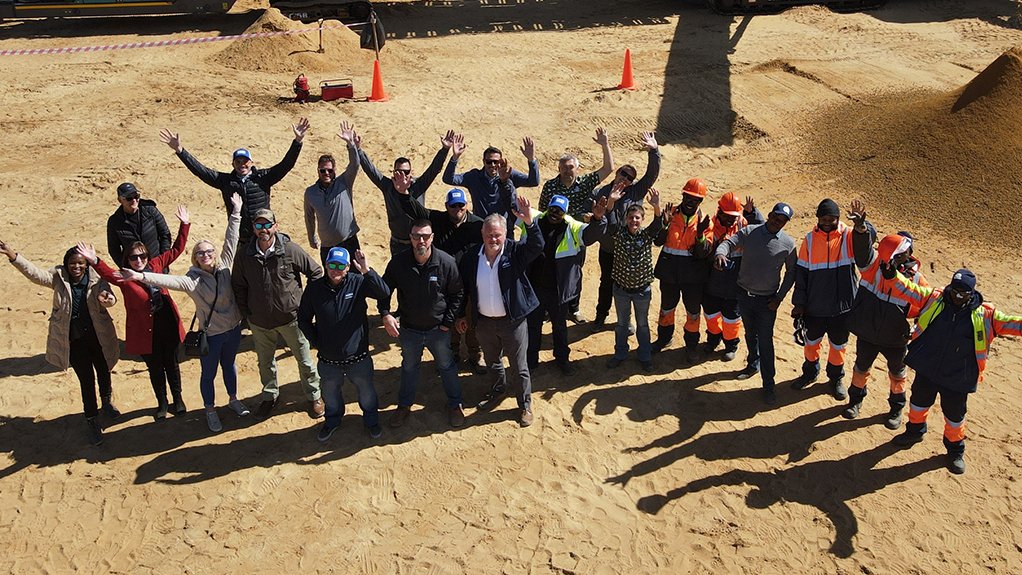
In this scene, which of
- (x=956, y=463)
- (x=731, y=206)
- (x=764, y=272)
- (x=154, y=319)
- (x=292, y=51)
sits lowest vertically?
(x=956, y=463)

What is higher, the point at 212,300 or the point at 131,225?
the point at 131,225

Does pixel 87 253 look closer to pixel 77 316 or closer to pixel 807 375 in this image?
pixel 77 316

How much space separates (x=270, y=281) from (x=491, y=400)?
2.43 metres

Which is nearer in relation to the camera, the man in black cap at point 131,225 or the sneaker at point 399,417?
the sneaker at point 399,417

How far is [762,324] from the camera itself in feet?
24.6

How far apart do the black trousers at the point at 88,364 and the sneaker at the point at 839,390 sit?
6946 mm

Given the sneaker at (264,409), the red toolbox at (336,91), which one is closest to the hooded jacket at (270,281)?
the sneaker at (264,409)

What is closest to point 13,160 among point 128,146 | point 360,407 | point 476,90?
point 128,146

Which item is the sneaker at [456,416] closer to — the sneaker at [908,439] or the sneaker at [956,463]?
the sneaker at [908,439]

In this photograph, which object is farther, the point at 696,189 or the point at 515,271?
the point at 696,189

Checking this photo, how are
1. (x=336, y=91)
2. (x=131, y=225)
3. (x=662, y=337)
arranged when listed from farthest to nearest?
(x=336, y=91), (x=662, y=337), (x=131, y=225)

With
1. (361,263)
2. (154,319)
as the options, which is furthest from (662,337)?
(154,319)

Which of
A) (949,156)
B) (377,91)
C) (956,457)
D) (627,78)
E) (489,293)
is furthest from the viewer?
(627,78)

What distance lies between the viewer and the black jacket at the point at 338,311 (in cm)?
645
